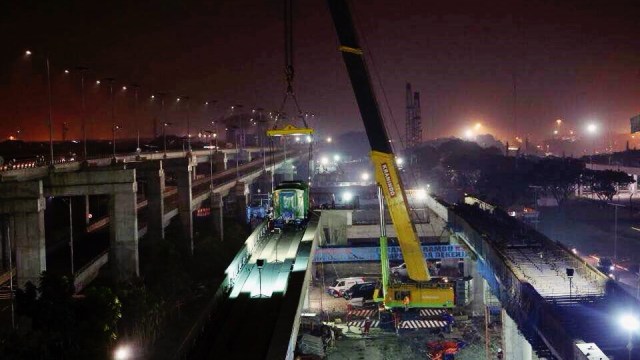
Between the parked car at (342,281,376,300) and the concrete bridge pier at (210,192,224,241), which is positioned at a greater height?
the concrete bridge pier at (210,192,224,241)

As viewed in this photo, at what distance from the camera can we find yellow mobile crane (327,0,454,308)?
99.5ft

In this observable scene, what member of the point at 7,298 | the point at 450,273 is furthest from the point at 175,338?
the point at 450,273

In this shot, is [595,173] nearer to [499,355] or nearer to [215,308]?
[499,355]

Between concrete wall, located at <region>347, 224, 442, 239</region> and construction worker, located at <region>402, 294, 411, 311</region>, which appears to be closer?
construction worker, located at <region>402, 294, 411, 311</region>

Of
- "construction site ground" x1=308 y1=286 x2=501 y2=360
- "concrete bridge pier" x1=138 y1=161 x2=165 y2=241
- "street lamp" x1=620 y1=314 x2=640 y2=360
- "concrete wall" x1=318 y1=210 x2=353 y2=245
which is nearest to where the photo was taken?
"street lamp" x1=620 y1=314 x2=640 y2=360

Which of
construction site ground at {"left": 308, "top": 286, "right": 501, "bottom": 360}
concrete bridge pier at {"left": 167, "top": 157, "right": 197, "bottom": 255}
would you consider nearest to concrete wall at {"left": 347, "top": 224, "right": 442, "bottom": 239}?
concrete bridge pier at {"left": 167, "top": 157, "right": 197, "bottom": 255}

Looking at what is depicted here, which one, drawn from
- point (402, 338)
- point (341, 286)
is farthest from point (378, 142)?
point (341, 286)

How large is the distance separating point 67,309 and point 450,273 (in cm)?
3292

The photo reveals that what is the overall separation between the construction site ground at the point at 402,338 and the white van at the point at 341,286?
3.75 m

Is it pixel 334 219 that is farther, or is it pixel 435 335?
pixel 334 219

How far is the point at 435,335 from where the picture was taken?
106 feet

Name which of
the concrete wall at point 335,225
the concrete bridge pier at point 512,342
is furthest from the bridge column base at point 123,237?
the concrete bridge pier at point 512,342

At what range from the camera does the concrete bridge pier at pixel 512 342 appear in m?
25.0

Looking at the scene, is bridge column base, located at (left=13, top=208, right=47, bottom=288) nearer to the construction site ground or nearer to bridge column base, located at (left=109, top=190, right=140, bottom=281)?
bridge column base, located at (left=109, top=190, right=140, bottom=281)
